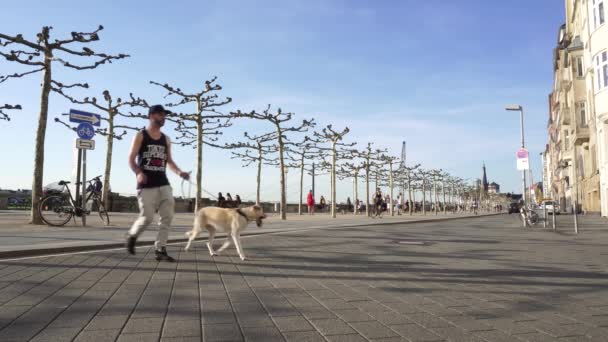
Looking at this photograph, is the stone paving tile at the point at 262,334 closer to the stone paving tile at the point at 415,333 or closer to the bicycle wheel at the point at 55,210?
the stone paving tile at the point at 415,333

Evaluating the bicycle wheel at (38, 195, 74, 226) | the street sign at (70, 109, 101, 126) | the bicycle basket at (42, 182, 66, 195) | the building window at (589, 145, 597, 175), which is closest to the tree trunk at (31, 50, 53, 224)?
the bicycle wheel at (38, 195, 74, 226)

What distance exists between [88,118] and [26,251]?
7447 mm

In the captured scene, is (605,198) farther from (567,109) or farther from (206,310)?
(206,310)

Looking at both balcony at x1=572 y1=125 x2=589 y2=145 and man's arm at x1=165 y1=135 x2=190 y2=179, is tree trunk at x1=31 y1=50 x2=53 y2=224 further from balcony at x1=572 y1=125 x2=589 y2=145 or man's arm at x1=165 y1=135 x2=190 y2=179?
balcony at x1=572 y1=125 x2=589 y2=145

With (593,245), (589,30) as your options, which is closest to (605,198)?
(589,30)

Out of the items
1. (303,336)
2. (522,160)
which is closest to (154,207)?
(303,336)

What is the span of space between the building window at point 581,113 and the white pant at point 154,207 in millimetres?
39298

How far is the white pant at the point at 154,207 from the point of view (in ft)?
23.7

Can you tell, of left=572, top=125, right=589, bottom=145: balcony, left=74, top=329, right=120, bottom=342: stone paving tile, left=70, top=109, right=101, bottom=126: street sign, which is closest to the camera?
left=74, top=329, right=120, bottom=342: stone paving tile

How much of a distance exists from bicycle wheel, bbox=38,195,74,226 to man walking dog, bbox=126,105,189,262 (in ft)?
27.2

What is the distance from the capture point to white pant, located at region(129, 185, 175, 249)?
7.23 m

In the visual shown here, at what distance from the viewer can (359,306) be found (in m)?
4.64

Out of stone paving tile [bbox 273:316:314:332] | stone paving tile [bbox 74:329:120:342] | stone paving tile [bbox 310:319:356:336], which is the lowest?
stone paving tile [bbox 310:319:356:336]

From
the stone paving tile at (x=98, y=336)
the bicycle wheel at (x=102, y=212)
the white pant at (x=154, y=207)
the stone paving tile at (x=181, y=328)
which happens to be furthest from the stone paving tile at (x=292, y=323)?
the bicycle wheel at (x=102, y=212)
